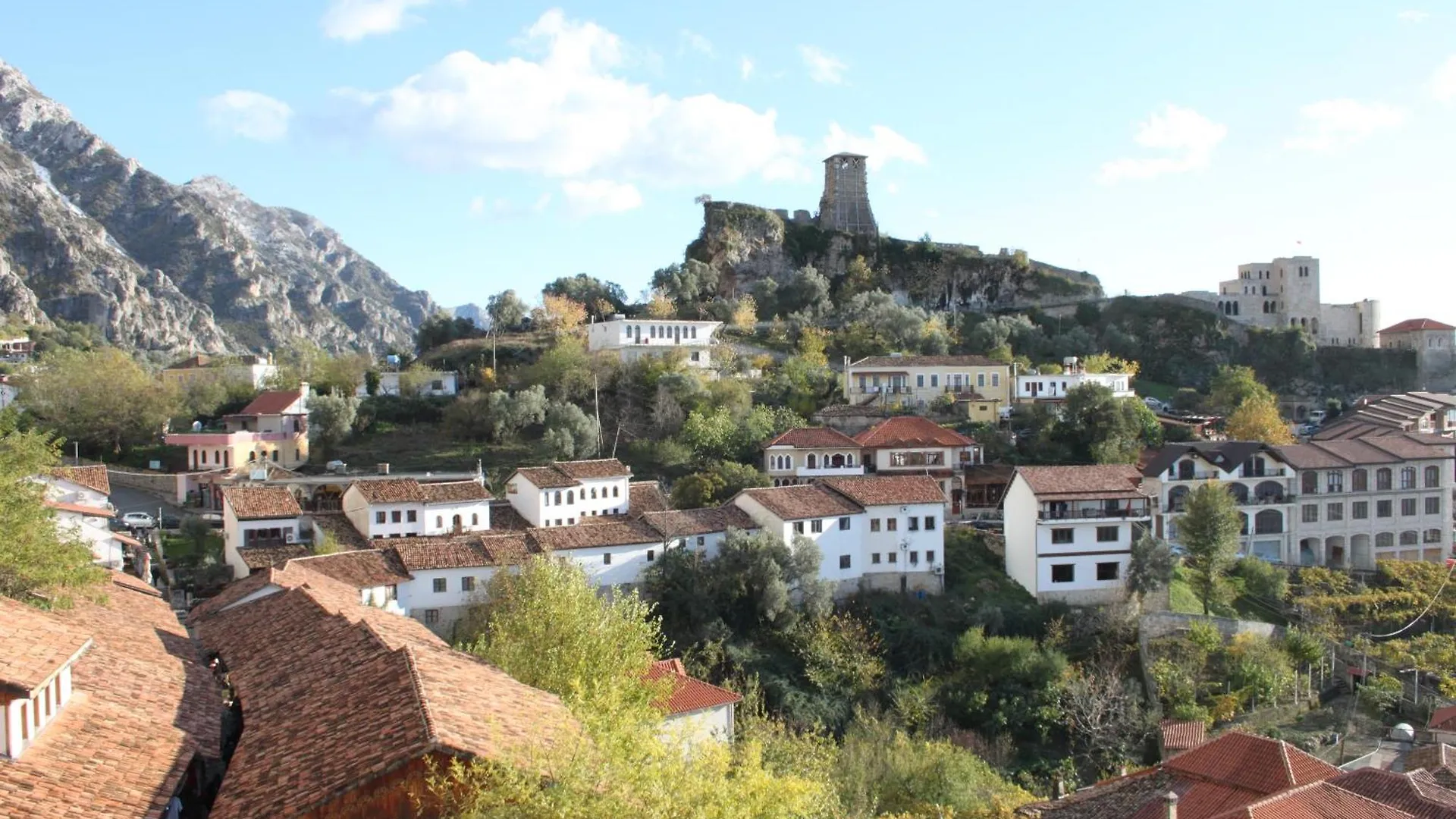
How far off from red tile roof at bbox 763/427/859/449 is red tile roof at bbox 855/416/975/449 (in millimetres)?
949

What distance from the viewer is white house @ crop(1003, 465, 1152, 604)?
4222 cm

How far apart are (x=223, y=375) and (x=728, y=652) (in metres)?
43.1

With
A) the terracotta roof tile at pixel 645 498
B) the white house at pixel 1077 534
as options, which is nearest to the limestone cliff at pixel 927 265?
the terracotta roof tile at pixel 645 498

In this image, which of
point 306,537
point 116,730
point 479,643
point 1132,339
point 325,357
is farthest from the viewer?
point 1132,339

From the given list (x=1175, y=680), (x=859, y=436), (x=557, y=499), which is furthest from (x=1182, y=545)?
(x=557, y=499)

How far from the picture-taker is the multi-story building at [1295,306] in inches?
3516

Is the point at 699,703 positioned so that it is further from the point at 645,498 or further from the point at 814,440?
the point at 814,440

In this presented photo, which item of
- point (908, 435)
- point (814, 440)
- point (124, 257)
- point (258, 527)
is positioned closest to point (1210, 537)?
point (908, 435)

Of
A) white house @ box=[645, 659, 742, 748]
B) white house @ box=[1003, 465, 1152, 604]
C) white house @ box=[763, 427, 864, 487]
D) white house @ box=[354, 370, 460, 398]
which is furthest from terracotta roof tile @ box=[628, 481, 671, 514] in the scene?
white house @ box=[354, 370, 460, 398]

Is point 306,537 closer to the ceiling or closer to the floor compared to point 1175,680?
closer to the ceiling

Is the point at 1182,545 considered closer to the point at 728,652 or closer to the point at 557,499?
the point at 728,652

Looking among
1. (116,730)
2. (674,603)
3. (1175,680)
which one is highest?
(116,730)

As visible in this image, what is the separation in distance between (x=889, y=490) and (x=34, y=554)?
96.9 ft

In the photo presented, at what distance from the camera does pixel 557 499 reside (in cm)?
4372
